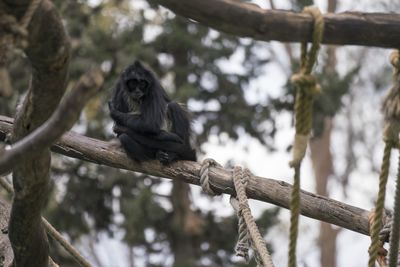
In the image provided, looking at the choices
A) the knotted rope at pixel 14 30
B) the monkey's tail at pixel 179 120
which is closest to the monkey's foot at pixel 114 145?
the monkey's tail at pixel 179 120

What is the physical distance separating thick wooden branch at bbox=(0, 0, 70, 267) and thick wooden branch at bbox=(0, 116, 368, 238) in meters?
1.39

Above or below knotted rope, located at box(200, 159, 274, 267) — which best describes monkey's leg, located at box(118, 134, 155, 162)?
above

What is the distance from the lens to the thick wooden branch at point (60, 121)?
2815 millimetres

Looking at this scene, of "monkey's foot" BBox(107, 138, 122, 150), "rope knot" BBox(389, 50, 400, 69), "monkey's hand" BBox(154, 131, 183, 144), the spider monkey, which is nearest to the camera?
"rope knot" BBox(389, 50, 400, 69)

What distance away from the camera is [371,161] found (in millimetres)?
25641

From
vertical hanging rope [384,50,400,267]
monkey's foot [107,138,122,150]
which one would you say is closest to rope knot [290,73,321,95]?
vertical hanging rope [384,50,400,267]

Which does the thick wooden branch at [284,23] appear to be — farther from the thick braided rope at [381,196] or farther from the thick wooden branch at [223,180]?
the thick wooden branch at [223,180]

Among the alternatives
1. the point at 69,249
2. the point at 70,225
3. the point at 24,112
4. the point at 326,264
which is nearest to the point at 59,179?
the point at 70,225

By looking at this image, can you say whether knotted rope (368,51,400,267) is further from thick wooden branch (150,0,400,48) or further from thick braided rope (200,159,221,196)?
thick braided rope (200,159,221,196)

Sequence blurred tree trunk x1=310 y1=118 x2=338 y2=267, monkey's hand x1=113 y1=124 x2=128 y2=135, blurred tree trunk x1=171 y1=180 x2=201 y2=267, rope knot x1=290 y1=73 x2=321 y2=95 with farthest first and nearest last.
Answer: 1. blurred tree trunk x1=310 y1=118 x2=338 y2=267
2. blurred tree trunk x1=171 y1=180 x2=201 y2=267
3. monkey's hand x1=113 y1=124 x2=128 y2=135
4. rope knot x1=290 y1=73 x2=321 y2=95

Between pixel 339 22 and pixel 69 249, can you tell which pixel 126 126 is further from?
pixel 339 22

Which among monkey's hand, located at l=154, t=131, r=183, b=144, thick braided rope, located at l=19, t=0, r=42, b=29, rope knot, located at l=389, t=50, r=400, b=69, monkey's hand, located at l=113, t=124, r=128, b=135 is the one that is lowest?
thick braided rope, located at l=19, t=0, r=42, b=29

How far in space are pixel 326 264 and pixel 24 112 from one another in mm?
A: 17421

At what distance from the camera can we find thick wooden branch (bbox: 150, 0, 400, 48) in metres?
2.86
